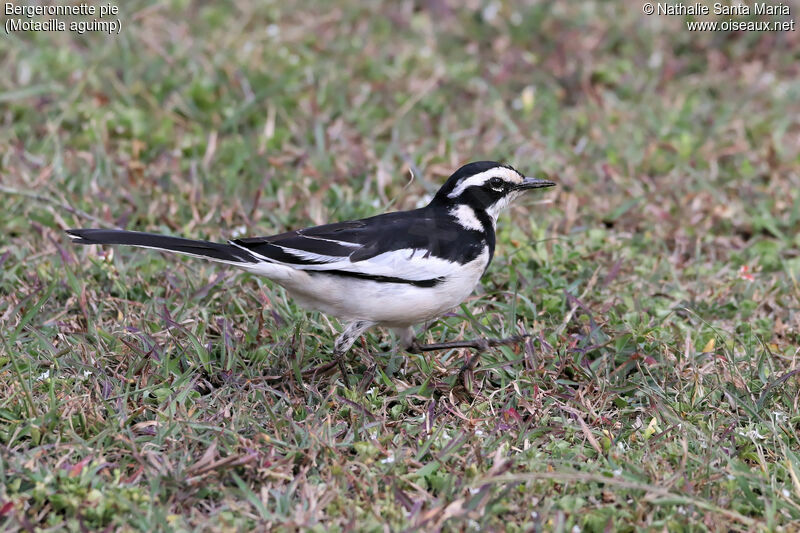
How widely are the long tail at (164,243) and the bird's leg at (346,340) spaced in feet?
1.92

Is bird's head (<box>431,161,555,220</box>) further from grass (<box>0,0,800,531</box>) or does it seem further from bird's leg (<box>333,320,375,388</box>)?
bird's leg (<box>333,320,375,388</box>)

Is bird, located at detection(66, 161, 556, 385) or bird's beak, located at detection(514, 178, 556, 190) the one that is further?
bird's beak, located at detection(514, 178, 556, 190)

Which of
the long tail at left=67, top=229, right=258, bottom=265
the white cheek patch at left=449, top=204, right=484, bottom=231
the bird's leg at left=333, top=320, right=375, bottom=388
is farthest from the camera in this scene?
the white cheek patch at left=449, top=204, right=484, bottom=231

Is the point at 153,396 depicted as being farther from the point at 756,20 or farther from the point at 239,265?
the point at 756,20

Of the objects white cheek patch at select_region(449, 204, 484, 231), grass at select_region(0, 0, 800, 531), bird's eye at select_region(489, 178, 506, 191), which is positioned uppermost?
bird's eye at select_region(489, 178, 506, 191)

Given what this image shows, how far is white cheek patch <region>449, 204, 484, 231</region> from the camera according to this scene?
201 inches

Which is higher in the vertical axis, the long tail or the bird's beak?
the bird's beak

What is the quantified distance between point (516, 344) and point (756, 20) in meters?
5.38

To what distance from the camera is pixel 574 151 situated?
7.59 m

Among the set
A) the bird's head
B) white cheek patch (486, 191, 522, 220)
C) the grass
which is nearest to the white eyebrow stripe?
the bird's head

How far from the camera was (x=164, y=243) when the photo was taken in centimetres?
466

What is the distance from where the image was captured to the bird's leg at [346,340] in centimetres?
489

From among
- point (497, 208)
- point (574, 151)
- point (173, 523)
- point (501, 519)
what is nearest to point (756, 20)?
point (574, 151)

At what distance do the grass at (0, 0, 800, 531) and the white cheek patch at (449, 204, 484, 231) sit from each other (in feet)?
1.91
